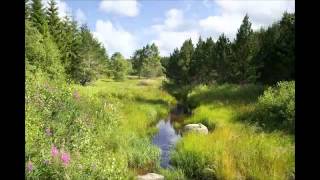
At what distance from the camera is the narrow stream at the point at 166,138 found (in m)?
14.5

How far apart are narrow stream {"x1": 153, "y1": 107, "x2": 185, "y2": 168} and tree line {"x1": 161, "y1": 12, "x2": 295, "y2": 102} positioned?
493 inches

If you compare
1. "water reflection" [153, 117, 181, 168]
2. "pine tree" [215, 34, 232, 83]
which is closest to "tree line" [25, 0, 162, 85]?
"water reflection" [153, 117, 181, 168]

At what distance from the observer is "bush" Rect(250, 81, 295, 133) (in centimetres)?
1766

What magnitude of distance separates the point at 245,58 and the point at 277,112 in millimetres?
23888

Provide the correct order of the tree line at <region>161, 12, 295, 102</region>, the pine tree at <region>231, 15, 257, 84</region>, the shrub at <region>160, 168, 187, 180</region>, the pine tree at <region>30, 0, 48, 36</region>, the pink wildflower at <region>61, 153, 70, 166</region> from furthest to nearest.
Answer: the pine tree at <region>231, 15, 257, 84</region> → the pine tree at <region>30, 0, 48, 36</region> → the tree line at <region>161, 12, 295, 102</region> → the shrub at <region>160, 168, 187, 180</region> → the pink wildflower at <region>61, 153, 70, 166</region>

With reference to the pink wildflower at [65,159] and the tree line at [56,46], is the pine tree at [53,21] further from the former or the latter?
the pink wildflower at [65,159]

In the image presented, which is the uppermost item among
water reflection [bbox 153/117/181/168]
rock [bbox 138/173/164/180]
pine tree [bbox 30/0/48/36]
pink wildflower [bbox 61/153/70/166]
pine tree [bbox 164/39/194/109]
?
pine tree [bbox 30/0/48/36]

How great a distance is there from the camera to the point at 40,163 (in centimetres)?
825

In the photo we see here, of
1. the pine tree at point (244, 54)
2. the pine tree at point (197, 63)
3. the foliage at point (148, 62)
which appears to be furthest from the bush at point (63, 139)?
the foliage at point (148, 62)

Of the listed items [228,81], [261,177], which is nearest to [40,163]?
[261,177]

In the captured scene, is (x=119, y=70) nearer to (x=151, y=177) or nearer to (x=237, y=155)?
(x=237, y=155)

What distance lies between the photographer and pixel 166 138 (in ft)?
62.3

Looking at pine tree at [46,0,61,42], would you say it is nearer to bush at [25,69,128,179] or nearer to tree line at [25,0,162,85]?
tree line at [25,0,162,85]
